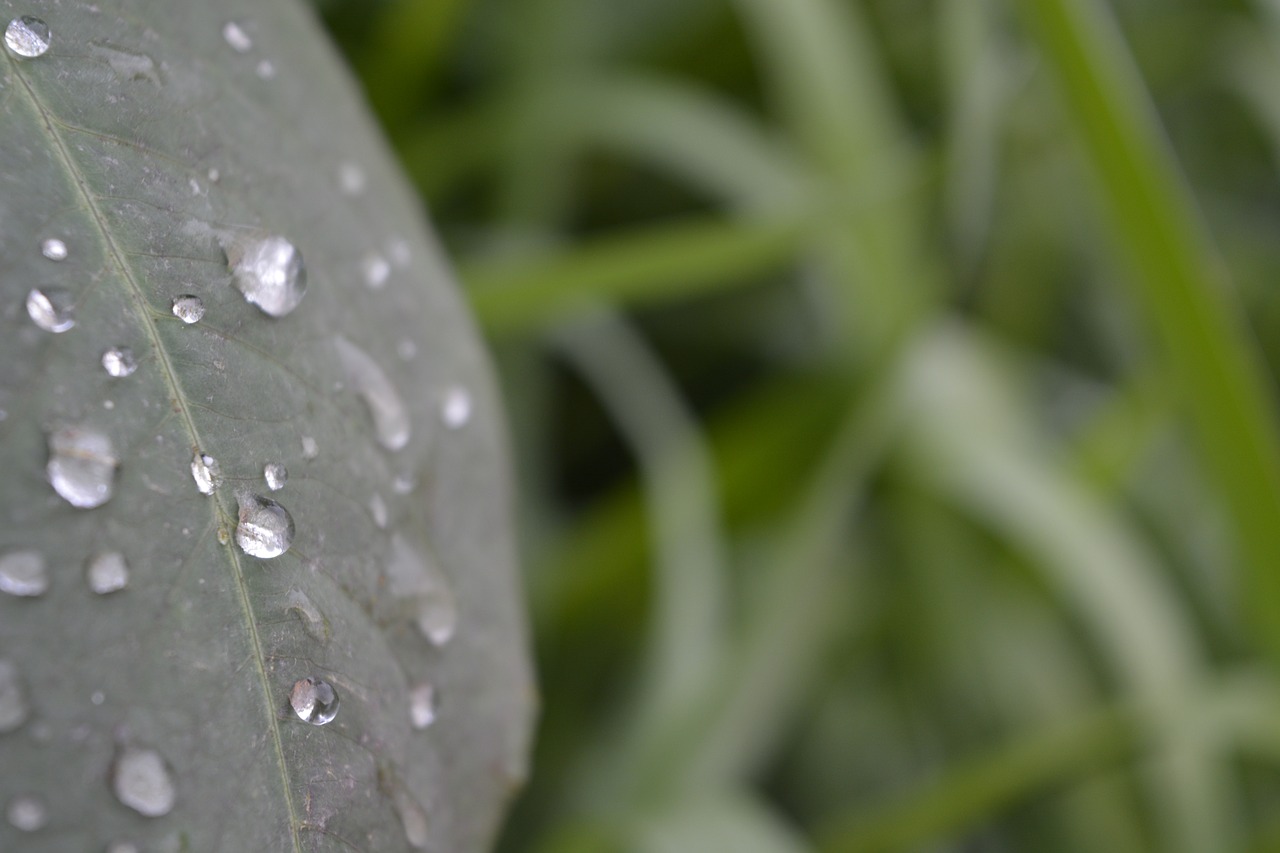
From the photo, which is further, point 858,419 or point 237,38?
point 858,419

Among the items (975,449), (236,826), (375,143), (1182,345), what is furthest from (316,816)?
(975,449)

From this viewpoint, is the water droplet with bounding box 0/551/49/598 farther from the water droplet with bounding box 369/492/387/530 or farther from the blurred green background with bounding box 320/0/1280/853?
the blurred green background with bounding box 320/0/1280/853

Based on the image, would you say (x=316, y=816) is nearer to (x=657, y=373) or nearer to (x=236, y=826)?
(x=236, y=826)

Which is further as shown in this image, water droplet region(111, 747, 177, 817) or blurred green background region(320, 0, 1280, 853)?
blurred green background region(320, 0, 1280, 853)

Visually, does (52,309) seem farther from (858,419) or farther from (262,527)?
(858,419)

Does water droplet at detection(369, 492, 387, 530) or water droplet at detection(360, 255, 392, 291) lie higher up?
water droplet at detection(360, 255, 392, 291)

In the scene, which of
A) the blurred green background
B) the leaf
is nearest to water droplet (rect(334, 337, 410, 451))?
the leaf

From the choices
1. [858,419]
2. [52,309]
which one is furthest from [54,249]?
[858,419]
